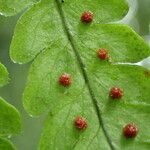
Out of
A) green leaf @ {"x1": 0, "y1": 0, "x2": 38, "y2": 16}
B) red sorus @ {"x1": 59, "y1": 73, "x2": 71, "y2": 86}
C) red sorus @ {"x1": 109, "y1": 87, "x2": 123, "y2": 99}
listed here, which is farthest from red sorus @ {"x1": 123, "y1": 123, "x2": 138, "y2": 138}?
green leaf @ {"x1": 0, "y1": 0, "x2": 38, "y2": 16}

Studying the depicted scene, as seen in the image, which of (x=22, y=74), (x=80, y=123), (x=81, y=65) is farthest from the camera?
(x=22, y=74)

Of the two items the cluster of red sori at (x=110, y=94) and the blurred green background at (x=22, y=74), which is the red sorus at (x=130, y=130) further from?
the blurred green background at (x=22, y=74)

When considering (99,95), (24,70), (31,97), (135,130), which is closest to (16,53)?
(31,97)

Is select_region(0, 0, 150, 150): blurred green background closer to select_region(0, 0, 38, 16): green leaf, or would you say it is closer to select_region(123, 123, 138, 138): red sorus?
select_region(0, 0, 38, 16): green leaf

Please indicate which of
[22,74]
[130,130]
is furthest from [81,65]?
[22,74]

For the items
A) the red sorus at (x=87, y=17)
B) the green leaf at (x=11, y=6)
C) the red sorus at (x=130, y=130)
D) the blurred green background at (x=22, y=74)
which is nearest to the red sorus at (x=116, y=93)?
the red sorus at (x=130, y=130)

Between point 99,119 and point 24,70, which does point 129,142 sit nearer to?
point 99,119

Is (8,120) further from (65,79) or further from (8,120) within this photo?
(65,79)
